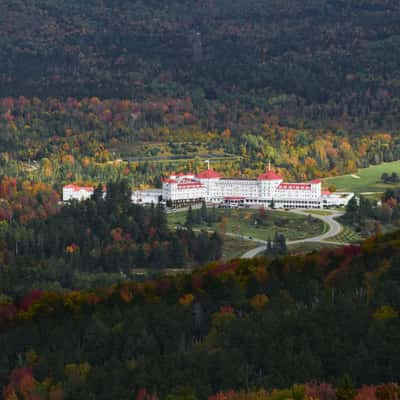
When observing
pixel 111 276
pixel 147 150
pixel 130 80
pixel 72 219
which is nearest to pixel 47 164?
pixel 147 150

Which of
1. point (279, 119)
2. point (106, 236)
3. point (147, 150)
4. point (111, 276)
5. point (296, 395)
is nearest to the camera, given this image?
point (296, 395)

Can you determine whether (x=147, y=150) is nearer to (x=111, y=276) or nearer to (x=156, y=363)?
(x=111, y=276)

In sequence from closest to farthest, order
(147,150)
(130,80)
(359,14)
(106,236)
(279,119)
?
1. (106,236)
2. (147,150)
3. (279,119)
4. (130,80)
5. (359,14)

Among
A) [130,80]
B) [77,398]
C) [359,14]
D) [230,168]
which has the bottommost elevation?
[77,398]

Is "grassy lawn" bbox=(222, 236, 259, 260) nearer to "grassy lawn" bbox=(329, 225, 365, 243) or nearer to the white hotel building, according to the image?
"grassy lawn" bbox=(329, 225, 365, 243)

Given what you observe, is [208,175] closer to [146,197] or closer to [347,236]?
[146,197]

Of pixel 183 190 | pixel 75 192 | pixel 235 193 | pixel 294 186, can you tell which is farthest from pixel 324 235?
pixel 75 192

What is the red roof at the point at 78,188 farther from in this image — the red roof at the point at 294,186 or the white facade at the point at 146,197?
the red roof at the point at 294,186
